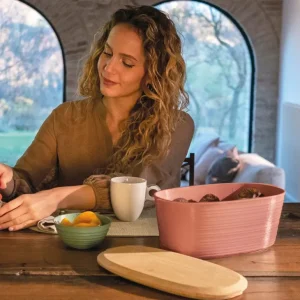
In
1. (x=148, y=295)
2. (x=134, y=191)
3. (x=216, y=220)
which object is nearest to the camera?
(x=148, y=295)

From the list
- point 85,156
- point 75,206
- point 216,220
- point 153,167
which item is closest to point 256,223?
point 216,220

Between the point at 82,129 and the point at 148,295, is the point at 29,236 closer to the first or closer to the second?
the point at 148,295

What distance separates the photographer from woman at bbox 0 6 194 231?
1973 millimetres

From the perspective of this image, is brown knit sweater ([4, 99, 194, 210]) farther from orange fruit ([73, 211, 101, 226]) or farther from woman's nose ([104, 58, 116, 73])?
orange fruit ([73, 211, 101, 226])

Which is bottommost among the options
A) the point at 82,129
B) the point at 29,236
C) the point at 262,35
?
the point at 29,236

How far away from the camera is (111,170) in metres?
1.97

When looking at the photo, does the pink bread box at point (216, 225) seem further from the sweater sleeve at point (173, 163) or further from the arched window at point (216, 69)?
the arched window at point (216, 69)

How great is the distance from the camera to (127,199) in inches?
61.1

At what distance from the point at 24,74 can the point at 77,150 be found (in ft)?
12.0

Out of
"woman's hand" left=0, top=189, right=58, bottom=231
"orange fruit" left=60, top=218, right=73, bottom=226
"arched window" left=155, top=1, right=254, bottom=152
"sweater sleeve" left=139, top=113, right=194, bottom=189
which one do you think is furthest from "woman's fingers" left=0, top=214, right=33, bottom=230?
"arched window" left=155, top=1, right=254, bottom=152

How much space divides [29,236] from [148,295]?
17.7 inches

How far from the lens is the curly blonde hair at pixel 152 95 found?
1980 millimetres

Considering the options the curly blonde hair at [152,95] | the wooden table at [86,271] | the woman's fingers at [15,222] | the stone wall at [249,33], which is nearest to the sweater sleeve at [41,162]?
the curly blonde hair at [152,95]

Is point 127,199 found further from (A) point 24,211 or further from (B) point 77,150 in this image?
(B) point 77,150
